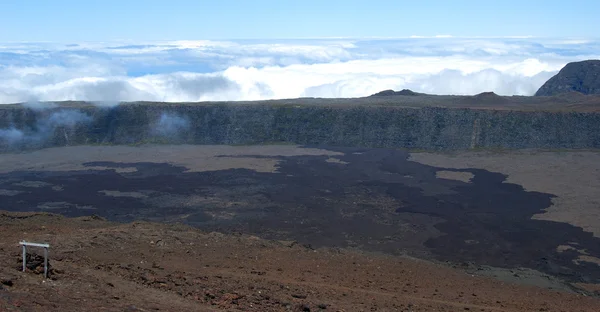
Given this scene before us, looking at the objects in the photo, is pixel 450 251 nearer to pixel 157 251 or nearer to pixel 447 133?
pixel 157 251

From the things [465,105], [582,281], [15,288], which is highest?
[465,105]

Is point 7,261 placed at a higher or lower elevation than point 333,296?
higher

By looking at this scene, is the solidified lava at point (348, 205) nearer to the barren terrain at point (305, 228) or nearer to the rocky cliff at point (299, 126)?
the barren terrain at point (305, 228)

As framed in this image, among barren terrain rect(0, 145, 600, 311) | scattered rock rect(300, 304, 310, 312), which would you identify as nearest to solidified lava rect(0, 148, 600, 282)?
barren terrain rect(0, 145, 600, 311)

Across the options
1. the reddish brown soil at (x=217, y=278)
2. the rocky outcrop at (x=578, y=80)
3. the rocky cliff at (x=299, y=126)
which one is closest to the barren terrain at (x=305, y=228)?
the reddish brown soil at (x=217, y=278)

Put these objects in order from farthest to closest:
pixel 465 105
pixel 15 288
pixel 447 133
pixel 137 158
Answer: pixel 465 105
pixel 447 133
pixel 137 158
pixel 15 288

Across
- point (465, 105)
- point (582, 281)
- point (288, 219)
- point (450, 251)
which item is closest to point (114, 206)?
point (288, 219)

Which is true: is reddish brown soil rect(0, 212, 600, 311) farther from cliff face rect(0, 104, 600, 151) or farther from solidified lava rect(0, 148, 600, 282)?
cliff face rect(0, 104, 600, 151)

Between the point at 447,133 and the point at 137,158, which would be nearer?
the point at 137,158
